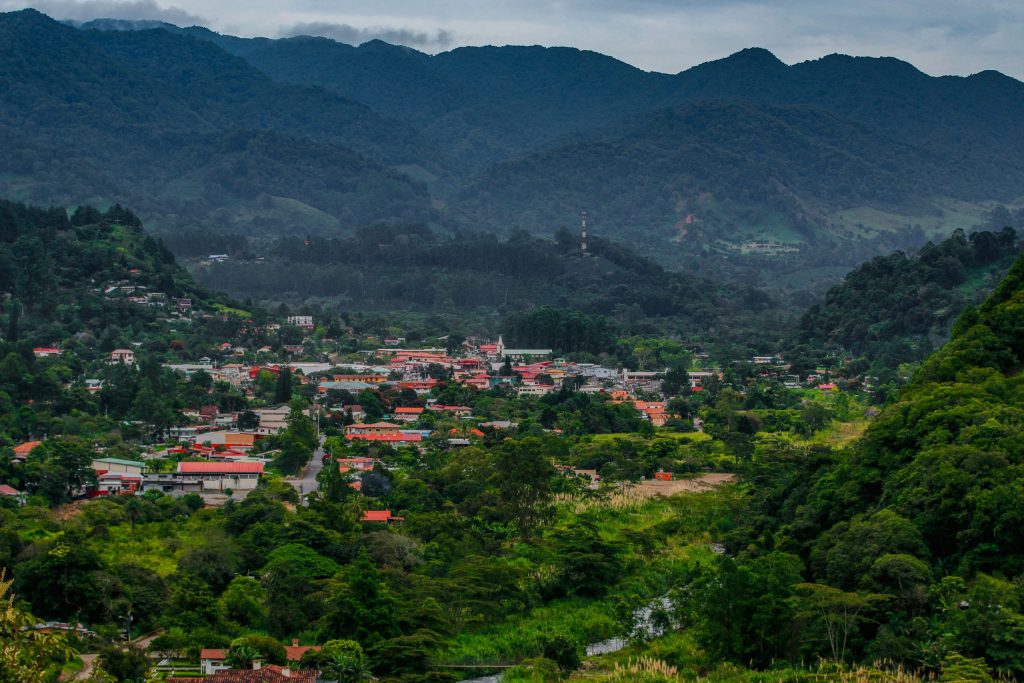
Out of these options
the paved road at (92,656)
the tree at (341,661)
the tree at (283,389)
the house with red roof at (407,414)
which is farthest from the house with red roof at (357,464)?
the tree at (341,661)

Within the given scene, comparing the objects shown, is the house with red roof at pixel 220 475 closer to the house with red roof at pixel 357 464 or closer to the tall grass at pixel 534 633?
the house with red roof at pixel 357 464

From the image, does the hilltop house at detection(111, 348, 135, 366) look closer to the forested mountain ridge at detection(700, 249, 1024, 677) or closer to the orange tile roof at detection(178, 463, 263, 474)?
the orange tile roof at detection(178, 463, 263, 474)

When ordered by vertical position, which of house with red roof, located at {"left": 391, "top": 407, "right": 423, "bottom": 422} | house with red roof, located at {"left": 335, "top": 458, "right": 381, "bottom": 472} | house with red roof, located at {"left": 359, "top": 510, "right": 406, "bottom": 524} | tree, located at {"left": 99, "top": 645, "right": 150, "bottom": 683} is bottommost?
house with red roof, located at {"left": 391, "top": 407, "right": 423, "bottom": 422}

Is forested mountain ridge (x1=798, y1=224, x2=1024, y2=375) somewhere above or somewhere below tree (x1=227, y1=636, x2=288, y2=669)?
above

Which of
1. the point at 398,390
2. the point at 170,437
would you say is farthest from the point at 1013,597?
the point at 398,390

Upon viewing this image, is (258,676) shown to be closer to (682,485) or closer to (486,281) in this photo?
(682,485)

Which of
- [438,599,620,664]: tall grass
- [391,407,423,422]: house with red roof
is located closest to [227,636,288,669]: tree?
[438,599,620,664]: tall grass

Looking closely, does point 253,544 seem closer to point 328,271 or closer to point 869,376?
point 869,376

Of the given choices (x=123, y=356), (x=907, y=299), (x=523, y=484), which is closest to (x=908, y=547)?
(x=523, y=484)
